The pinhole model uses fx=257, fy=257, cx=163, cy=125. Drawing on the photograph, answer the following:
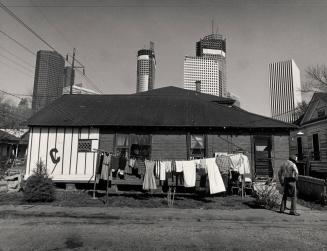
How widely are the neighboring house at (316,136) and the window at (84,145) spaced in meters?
16.4

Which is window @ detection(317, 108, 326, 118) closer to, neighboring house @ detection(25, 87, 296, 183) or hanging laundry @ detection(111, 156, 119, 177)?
neighboring house @ detection(25, 87, 296, 183)

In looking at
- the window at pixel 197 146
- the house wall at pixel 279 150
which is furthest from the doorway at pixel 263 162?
the window at pixel 197 146

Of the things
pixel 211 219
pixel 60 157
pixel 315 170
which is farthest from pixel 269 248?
pixel 315 170

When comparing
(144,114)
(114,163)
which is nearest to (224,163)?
(114,163)

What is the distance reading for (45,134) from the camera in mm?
15359

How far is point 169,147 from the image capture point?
1537 cm

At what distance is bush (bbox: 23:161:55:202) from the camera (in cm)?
1103

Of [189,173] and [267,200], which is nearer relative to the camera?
[267,200]

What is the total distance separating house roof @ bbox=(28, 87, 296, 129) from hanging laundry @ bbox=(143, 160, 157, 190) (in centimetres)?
354

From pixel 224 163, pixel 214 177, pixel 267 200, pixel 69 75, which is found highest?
pixel 69 75

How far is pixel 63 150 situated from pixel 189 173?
7877mm

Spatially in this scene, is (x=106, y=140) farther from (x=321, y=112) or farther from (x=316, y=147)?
(x=316, y=147)

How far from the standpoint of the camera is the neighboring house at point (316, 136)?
22422 millimetres

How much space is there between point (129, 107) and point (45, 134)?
18.7 feet
